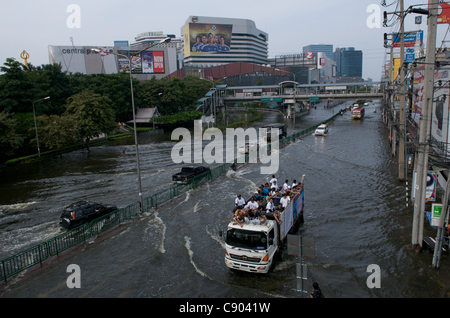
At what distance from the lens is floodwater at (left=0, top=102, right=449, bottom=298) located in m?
11.0

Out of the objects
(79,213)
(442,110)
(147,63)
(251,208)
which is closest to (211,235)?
(251,208)

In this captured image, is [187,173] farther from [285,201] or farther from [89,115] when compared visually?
[89,115]

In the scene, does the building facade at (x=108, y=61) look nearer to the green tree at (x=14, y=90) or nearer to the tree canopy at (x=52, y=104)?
the tree canopy at (x=52, y=104)

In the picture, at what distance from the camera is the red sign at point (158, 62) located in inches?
4326

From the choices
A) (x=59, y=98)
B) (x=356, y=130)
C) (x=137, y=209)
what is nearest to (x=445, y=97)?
(x=137, y=209)

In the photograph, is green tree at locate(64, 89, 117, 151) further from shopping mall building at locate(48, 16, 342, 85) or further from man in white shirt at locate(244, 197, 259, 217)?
man in white shirt at locate(244, 197, 259, 217)

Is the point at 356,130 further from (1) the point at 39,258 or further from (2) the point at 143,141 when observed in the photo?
(1) the point at 39,258

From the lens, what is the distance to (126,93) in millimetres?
72250

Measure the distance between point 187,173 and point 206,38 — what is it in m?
145

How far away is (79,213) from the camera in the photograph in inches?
657

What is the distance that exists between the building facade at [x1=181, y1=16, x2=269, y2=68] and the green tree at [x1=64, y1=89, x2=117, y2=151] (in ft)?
363

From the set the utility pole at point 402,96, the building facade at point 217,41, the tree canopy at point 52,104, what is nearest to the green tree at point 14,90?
the tree canopy at point 52,104

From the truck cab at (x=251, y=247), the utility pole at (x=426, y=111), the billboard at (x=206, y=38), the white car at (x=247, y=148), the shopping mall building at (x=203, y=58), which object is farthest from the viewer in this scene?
the billboard at (x=206, y=38)

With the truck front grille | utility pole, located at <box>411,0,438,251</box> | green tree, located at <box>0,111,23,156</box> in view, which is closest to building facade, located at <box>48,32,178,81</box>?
green tree, located at <box>0,111,23,156</box>
